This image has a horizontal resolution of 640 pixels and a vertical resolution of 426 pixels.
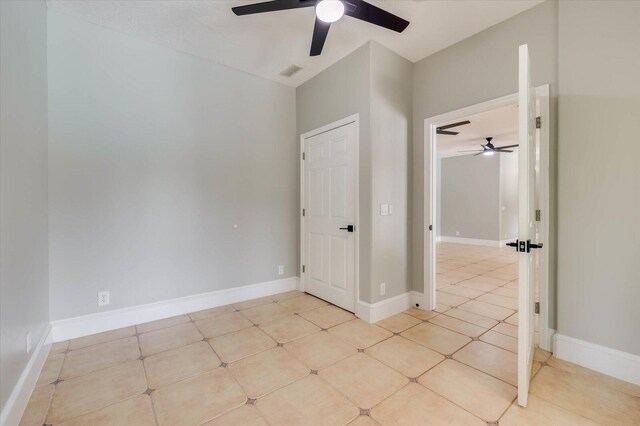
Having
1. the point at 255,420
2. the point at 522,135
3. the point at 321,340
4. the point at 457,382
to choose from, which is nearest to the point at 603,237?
the point at 522,135

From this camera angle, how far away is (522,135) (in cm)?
159

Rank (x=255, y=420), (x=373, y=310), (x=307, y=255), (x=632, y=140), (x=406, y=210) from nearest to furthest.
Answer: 1. (x=255, y=420)
2. (x=632, y=140)
3. (x=373, y=310)
4. (x=406, y=210)
5. (x=307, y=255)

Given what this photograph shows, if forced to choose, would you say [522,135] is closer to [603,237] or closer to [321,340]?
[603,237]

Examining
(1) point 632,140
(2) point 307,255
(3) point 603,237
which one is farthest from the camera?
(2) point 307,255

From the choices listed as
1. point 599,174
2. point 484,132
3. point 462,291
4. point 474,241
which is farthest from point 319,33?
point 474,241

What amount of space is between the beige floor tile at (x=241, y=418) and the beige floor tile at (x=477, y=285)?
3.56 m

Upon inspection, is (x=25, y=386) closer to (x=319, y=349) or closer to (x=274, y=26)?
(x=319, y=349)

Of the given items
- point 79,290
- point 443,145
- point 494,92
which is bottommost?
point 79,290

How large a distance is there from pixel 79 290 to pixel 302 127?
305cm

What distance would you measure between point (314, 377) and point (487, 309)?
2.37m

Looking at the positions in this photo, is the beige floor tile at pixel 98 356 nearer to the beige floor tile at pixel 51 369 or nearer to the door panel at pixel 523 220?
the beige floor tile at pixel 51 369

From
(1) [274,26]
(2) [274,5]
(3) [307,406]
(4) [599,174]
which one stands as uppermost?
(1) [274,26]

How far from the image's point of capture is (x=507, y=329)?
2.69 meters

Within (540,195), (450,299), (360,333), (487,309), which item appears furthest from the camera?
(450,299)
